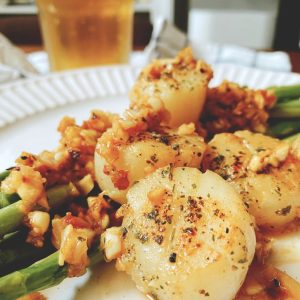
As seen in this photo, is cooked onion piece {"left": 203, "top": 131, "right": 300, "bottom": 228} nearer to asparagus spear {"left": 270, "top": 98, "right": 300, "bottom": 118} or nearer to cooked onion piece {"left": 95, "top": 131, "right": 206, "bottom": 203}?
cooked onion piece {"left": 95, "top": 131, "right": 206, "bottom": 203}

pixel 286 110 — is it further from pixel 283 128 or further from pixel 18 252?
pixel 18 252

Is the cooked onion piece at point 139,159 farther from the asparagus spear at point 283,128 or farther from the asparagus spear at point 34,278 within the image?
the asparagus spear at point 283,128

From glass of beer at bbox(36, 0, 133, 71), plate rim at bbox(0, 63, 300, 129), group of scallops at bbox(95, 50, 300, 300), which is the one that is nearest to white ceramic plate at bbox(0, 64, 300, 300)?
plate rim at bbox(0, 63, 300, 129)

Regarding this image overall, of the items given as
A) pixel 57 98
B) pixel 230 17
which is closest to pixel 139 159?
pixel 57 98

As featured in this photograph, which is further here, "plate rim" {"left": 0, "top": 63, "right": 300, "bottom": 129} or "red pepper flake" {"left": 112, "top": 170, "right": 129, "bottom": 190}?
"plate rim" {"left": 0, "top": 63, "right": 300, "bottom": 129}

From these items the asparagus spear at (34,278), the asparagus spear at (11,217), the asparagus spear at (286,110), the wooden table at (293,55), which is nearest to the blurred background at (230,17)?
the wooden table at (293,55)

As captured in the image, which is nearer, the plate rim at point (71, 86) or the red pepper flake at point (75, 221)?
the red pepper flake at point (75, 221)

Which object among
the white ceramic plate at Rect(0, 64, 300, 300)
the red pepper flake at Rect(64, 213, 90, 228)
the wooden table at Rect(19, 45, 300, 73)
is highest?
the red pepper flake at Rect(64, 213, 90, 228)

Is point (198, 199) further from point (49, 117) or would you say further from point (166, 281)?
point (49, 117)
